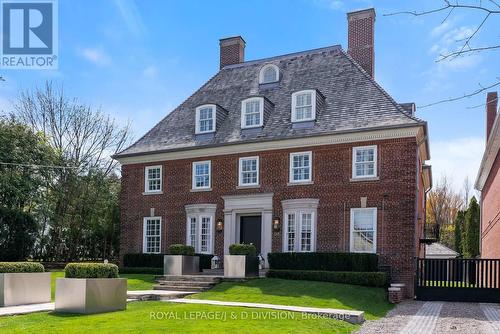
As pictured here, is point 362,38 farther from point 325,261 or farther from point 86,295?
point 86,295

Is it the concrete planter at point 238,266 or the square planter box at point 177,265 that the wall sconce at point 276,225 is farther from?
the square planter box at point 177,265

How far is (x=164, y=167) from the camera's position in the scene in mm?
25281

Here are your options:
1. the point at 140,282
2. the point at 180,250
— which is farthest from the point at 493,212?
the point at 140,282

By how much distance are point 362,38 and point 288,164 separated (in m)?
7.52

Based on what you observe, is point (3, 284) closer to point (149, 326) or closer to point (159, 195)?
point (149, 326)

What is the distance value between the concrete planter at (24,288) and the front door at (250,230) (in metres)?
10.6

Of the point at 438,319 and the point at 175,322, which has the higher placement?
the point at 175,322

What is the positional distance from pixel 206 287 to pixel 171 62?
773 centimetres

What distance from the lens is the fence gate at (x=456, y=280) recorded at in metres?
18.2

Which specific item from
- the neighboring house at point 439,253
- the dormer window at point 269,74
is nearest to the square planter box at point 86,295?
the dormer window at point 269,74

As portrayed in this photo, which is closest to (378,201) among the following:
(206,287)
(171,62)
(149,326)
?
(206,287)

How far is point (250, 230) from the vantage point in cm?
2328

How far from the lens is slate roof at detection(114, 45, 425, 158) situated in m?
21.2

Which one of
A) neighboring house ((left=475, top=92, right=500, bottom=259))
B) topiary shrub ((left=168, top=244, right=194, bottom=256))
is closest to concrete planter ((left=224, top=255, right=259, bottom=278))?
topiary shrub ((left=168, top=244, right=194, bottom=256))
